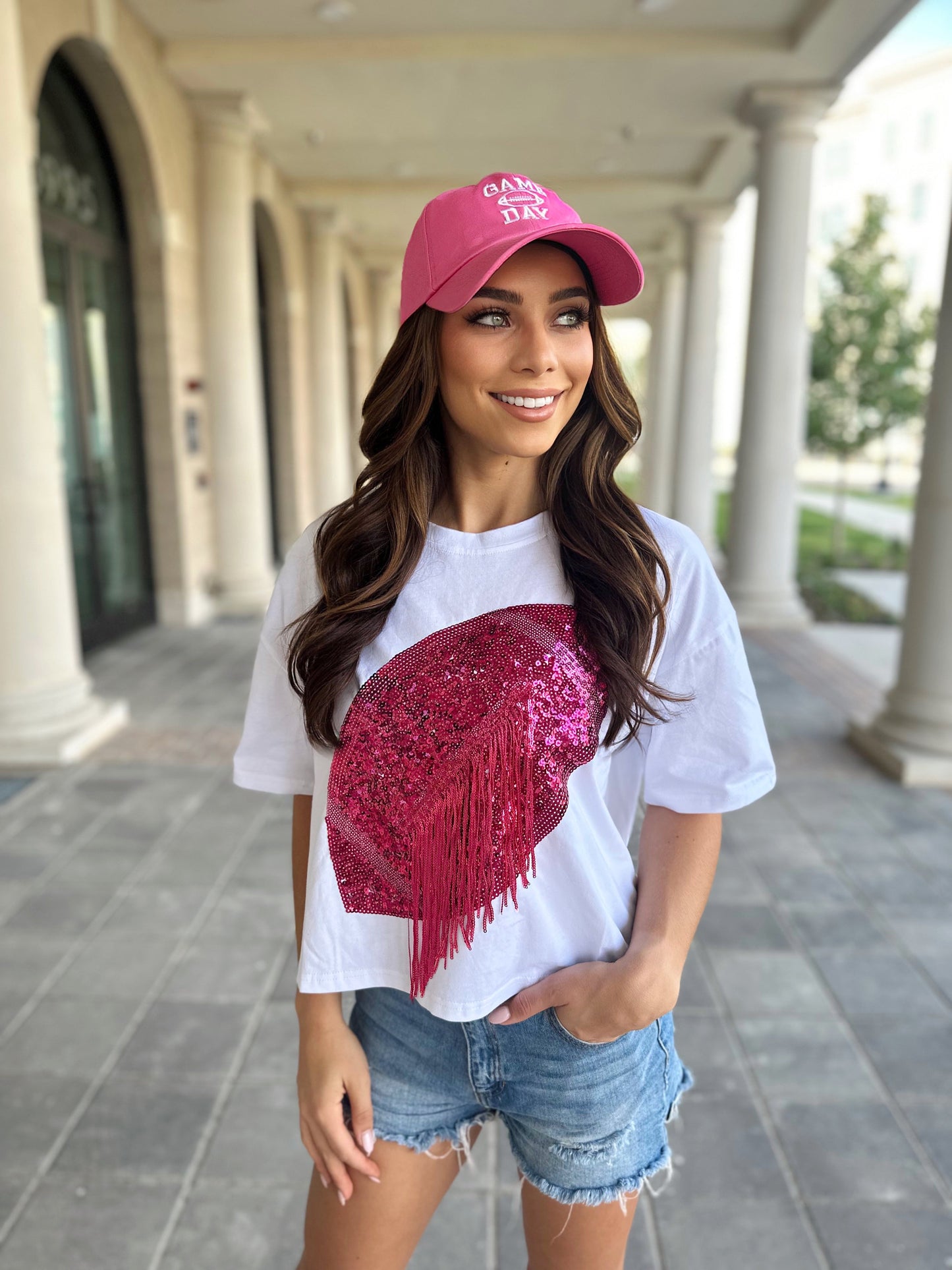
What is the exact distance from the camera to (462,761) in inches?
46.6

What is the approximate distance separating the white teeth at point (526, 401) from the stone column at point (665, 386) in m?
14.3

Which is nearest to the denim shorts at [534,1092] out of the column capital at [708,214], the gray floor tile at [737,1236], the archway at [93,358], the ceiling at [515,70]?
Result: the gray floor tile at [737,1236]

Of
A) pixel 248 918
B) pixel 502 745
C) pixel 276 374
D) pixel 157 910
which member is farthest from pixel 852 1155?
pixel 276 374

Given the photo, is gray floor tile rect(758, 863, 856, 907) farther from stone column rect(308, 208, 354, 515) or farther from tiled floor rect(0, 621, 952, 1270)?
stone column rect(308, 208, 354, 515)

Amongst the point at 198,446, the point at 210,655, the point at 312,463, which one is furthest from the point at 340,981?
the point at 312,463

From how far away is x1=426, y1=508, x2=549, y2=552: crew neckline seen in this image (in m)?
1.22

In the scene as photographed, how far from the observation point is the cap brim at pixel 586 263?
1069 millimetres

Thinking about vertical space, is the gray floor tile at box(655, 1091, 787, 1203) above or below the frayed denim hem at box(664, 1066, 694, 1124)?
below

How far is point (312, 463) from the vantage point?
46.7ft

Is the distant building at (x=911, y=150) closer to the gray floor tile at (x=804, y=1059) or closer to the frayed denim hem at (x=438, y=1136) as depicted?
the gray floor tile at (x=804, y=1059)

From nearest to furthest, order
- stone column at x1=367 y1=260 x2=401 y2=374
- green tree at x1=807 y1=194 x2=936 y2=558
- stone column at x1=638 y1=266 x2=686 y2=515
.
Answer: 1. green tree at x1=807 y1=194 x2=936 y2=558
2. stone column at x1=638 y1=266 x2=686 y2=515
3. stone column at x1=367 y1=260 x2=401 y2=374

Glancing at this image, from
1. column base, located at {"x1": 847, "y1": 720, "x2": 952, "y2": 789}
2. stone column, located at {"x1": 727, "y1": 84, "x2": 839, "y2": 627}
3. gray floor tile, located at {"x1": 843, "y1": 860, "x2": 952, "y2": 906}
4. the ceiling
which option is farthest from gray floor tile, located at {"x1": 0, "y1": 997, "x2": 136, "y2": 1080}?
stone column, located at {"x1": 727, "y1": 84, "x2": 839, "y2": 627}

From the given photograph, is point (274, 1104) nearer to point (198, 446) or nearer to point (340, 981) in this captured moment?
point (340, 981)

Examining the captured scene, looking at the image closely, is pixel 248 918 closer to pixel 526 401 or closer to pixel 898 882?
pixel 898 882
